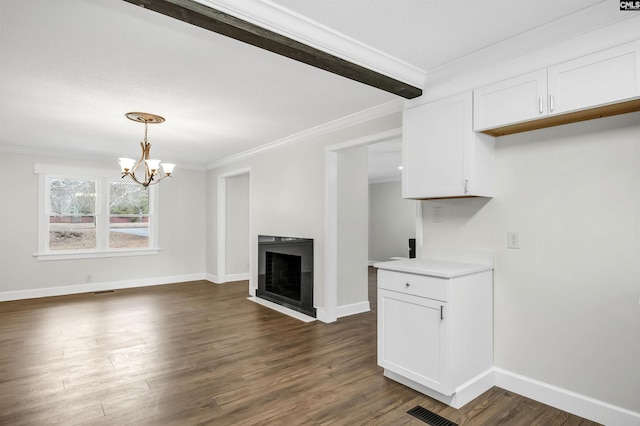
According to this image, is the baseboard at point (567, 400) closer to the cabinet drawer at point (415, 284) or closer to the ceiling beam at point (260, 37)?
the cabinet drawer at point (415, 284)

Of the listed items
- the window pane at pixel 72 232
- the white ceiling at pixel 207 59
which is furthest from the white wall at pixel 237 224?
the white ceiling at pixel 207 59

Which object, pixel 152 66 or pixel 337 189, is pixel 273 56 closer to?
pixel 152 66

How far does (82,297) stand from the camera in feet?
19.5

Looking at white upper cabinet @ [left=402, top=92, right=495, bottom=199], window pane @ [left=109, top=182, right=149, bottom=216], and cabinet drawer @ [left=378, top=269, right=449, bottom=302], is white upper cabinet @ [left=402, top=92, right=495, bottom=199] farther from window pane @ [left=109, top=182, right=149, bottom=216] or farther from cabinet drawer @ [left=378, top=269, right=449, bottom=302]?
window pane @ [left=109, top=182, right=149, bottom=216]

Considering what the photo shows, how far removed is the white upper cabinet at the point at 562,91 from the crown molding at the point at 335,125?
1.03 m

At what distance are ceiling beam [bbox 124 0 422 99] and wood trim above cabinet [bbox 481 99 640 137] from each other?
84cm

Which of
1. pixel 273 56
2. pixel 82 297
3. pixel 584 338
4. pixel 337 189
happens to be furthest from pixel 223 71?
pixel 82 297

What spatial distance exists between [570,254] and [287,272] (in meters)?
3.64

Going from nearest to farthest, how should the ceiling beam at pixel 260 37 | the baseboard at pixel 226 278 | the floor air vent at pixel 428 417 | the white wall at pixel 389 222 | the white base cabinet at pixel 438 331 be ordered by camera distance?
the ceiling beam at pixel 260 37 → the floor air vent at pixel 428 417 → the white base cabinet at pixel 438 331 → the baseboard at pixel 226 278 → the white wall at pixel 389 222

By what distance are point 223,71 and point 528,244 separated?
269cm

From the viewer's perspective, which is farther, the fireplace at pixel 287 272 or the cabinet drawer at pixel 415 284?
the fireplace at pixel 287 272

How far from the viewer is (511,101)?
2.41 meters

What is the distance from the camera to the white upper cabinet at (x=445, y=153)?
8.58ft

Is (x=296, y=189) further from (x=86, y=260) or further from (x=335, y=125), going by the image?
(x=86, y=260)
